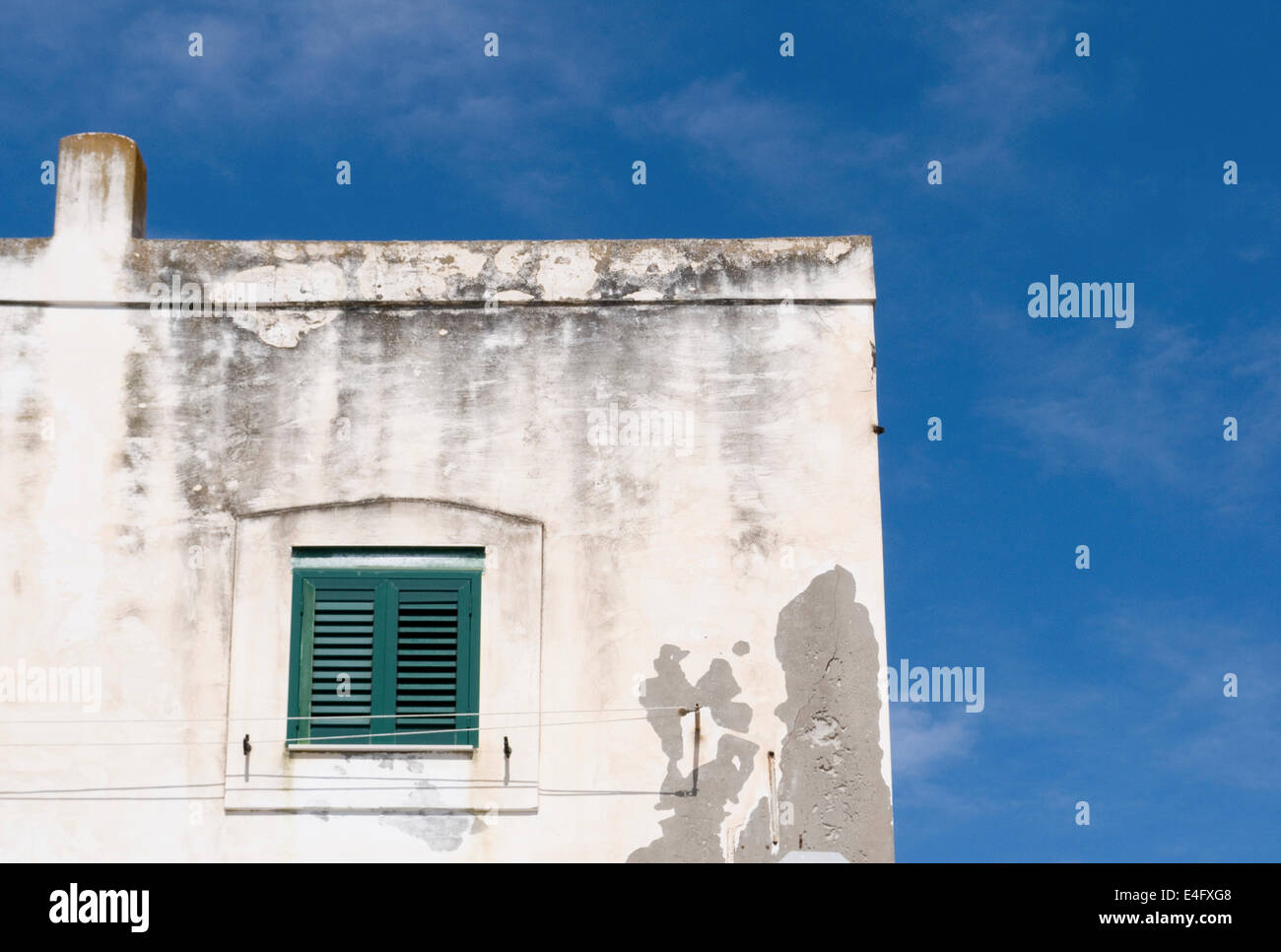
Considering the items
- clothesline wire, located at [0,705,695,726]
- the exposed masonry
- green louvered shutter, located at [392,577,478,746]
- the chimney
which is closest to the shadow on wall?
the exposed masonry

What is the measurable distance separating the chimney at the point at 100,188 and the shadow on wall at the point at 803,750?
4670mm

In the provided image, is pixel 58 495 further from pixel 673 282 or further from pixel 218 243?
pixel 673 282

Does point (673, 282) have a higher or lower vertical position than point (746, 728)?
higher

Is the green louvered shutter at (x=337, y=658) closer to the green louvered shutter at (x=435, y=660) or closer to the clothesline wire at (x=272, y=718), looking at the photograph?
the clothesline wire at (x=272, y=718)

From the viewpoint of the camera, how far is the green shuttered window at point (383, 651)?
1210cm

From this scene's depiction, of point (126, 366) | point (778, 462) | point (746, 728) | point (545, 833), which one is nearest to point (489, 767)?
point (545, 833)

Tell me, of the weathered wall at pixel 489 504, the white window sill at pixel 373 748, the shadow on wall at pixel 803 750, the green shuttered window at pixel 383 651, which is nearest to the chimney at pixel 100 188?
the weathered wall at pixel 489 504

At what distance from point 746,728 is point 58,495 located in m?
4.64

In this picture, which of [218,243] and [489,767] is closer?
[489,767]

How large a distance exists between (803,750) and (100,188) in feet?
19.7

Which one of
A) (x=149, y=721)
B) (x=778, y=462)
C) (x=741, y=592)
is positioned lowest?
(x=149, y=721)

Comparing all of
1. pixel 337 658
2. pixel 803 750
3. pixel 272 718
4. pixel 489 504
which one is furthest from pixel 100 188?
pixel 803 750

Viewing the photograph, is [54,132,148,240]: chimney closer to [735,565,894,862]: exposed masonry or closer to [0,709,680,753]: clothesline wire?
[0,709,680,753]: clothesline wire

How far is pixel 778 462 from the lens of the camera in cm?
1259
